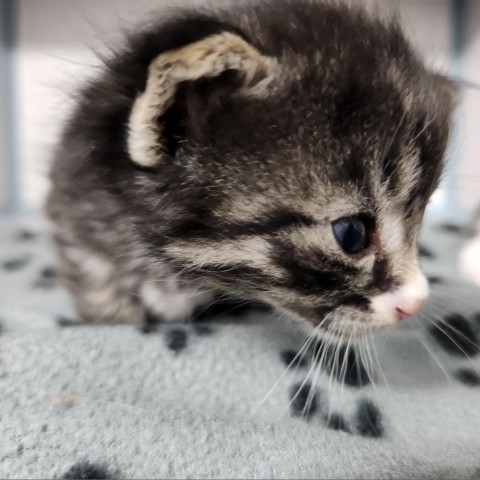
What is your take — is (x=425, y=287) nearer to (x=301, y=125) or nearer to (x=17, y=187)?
(x=301, y=125)

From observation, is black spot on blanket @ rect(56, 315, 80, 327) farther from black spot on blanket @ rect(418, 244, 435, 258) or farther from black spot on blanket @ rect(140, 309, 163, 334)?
black spot on blanket @ rect(418, 244, 435, 258)

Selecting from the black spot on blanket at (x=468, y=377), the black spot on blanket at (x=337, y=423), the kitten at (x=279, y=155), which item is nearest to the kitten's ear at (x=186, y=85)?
the kitten at (x=279, y=155)

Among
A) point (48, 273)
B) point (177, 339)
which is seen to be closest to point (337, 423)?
point (177, 339)

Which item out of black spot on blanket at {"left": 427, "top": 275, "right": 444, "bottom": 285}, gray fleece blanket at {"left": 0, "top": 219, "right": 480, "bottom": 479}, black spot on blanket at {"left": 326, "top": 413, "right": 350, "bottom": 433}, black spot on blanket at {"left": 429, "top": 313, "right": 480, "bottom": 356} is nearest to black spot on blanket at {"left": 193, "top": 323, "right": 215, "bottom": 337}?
gray fleece blanket at {"left": 0, "top": 219, "right": 480, "bottom": 479}

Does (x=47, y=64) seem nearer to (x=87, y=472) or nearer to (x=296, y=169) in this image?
(x=296, y=169)

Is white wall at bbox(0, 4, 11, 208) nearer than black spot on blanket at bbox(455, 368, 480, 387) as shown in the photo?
No

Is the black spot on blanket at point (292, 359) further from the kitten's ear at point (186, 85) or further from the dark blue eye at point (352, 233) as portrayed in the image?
the kitten's ear at point (186, 85)

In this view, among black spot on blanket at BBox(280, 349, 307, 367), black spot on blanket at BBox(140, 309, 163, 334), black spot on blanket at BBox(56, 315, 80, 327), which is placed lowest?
black spot on blanket at BBox(56, 315, 80, 327)
